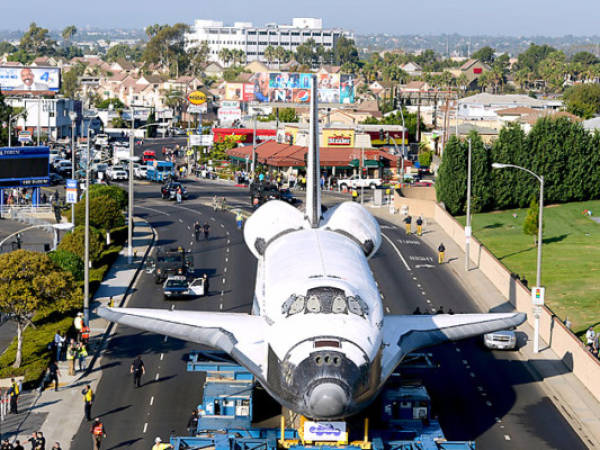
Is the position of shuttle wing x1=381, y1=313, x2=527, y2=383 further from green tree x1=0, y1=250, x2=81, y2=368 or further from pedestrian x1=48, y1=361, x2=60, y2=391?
green tree x1=0, y1=250, x2=81, y2=368

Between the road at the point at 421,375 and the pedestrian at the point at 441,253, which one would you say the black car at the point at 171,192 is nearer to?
the road at the point at 421,375

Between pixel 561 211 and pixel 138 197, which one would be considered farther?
pixel 138 197

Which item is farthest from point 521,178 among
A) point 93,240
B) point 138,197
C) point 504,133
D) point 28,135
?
point 28,135

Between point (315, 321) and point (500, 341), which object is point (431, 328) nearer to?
point (315, 321)

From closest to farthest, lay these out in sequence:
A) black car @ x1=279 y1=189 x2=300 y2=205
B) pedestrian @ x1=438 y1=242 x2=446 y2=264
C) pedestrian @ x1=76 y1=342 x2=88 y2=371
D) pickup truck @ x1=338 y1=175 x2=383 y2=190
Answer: pedestrian @ x1=76 y1=342 x2=88 y2=371, pedestrian @ x1=438 y1=242 x2=446 y2=264, black car @ x1=279 y1=189 x2=300 y2=205, pickup truck @ x1=338 y1=175 x2=383 y2=190

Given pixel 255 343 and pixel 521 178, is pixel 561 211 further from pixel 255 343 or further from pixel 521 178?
pixel 255 343

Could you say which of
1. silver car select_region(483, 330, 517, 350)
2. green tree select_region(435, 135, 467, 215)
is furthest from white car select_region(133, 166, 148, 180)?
silver car select_region(483, 330, 517, 350)

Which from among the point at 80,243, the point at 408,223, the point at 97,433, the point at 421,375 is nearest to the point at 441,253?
the point at 408,223

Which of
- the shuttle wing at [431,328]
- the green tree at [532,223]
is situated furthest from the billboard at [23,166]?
the shuttle wing at [431,328]
